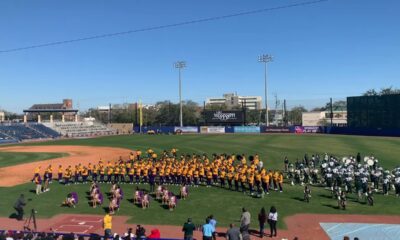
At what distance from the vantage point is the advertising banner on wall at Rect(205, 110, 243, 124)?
8519 cm

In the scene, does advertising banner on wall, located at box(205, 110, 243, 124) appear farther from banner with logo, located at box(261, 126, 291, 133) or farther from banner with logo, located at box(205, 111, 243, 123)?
banner with logo, located at box(261, 126, 291, 133)

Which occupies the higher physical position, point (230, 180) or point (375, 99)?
point (375, 99)

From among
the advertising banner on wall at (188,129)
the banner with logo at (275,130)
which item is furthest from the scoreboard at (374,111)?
the advertising banner on wall at (188,129)

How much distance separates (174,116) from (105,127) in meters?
31.7

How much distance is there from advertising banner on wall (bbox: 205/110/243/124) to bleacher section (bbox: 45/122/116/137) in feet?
88.5

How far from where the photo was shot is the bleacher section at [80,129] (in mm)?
88662

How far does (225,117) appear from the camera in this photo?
85.5 metres

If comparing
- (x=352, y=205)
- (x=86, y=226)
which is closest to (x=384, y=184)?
(x=352, y=205)

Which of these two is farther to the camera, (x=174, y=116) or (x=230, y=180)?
(x=174, y=116)

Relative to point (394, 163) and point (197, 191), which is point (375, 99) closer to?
point (394, 163)

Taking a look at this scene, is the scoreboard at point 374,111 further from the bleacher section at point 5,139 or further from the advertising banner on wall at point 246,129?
the bleacher section at point 5,139

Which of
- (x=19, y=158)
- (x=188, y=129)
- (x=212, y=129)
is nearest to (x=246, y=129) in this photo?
(x=212, y=129)

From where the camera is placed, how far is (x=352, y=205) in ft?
72.9

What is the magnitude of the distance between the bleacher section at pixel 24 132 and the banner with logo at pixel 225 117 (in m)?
33.6
